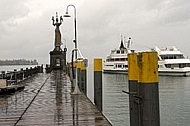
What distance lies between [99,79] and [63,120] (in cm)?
873

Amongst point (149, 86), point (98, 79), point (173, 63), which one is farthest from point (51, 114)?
point (173, 63)

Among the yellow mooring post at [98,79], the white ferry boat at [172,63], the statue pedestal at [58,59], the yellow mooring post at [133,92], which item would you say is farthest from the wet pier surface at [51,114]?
the white ferry boat at [172,63]

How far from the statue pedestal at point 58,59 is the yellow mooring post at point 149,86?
49.4m

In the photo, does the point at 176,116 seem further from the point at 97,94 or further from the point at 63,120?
the point at 63,120

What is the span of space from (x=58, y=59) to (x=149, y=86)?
51.3 metres

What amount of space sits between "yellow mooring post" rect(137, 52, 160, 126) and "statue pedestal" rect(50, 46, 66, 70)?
4938 centimetres

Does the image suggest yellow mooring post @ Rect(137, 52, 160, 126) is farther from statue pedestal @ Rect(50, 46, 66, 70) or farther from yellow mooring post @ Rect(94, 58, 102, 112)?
statue pedestal @ Rect(50, 46, 66, 70)

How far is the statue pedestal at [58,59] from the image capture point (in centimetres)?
5666

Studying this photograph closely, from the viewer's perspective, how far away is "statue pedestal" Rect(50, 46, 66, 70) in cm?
5666

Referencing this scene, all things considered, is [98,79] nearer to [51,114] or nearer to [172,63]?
[51,114]

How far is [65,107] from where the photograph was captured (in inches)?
465

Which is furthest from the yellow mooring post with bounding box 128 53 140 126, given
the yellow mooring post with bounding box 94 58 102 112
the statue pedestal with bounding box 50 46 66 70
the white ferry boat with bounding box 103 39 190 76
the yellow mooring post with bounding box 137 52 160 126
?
the white ferry boat with bounding box 103 39 190 76

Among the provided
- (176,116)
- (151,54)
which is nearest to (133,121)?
(151,54)

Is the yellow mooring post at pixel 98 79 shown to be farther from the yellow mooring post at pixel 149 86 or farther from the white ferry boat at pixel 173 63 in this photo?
the white ferry boat at pixel 173 63
